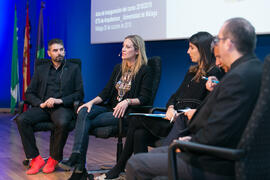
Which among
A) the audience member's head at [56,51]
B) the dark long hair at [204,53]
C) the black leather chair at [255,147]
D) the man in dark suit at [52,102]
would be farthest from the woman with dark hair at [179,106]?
the audience member's head at [56,51]

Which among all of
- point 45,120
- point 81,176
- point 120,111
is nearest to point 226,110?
point 120,111

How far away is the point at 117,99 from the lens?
131 inches

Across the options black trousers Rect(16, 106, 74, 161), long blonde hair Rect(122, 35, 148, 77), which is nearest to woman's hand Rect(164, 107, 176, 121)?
long blonde hair Rect(122, 35, 148, 77)

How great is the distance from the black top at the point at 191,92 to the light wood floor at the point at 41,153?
43.8 inches

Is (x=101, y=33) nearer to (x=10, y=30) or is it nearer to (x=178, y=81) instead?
(x=178, y=81)

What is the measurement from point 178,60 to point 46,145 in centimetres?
193

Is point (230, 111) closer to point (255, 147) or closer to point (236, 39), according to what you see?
point (255, 147)

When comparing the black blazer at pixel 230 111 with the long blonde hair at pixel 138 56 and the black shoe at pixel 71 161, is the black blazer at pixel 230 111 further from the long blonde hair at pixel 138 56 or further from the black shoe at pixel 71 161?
the long blonde hair at pixel 138 56

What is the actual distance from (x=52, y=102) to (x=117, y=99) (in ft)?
1.99

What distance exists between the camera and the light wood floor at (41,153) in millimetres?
3176

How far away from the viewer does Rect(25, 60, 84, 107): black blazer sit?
3632mm

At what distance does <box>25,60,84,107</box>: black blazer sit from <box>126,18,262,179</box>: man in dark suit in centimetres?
206

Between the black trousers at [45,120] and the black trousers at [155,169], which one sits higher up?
the black trousers at [155,169]

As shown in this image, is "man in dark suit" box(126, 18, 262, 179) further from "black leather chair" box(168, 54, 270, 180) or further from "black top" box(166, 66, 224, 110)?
"black top" box(166, 66, 224, 110)
